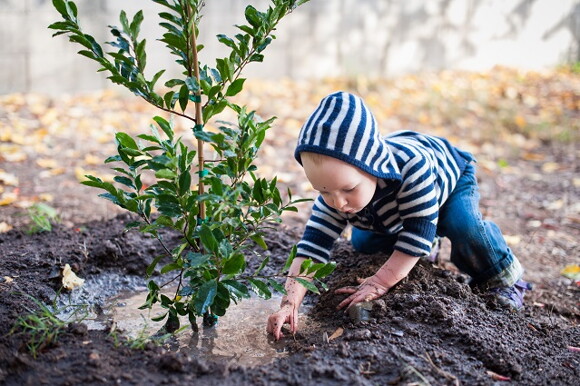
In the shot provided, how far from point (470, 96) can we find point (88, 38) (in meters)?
5.73

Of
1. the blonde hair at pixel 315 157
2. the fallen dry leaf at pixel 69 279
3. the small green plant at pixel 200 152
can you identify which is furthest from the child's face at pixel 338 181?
the fallen dry leaf at pixel 69 279

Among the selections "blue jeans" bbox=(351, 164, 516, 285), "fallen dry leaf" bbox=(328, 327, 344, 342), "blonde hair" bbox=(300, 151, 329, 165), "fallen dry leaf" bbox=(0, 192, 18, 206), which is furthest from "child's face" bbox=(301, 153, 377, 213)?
"fallen dry leaf" bbox=(0, 192, 18, 206)

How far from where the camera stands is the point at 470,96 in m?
7.19

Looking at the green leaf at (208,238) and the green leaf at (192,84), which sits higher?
the green leaf at (192,84)

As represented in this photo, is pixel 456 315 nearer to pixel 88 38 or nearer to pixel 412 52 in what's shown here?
pixel 88 38

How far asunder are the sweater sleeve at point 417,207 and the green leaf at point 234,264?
2.36 feet

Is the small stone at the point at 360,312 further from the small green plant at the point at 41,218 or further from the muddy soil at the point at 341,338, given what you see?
the small green plant at the point at 41,218

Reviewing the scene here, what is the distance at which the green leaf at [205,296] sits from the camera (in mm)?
2173

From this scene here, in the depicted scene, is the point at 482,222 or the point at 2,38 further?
the point at 2,38

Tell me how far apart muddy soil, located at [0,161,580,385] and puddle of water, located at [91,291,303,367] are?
0.10m

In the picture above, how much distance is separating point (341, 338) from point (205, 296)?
524 millimetres

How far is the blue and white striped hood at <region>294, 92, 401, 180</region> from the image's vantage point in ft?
7.39

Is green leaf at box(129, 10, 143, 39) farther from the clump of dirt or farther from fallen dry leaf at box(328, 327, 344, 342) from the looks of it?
fallen dry leaf at box(328, 327, 344, 342)

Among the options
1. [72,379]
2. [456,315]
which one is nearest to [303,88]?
[456,315]
